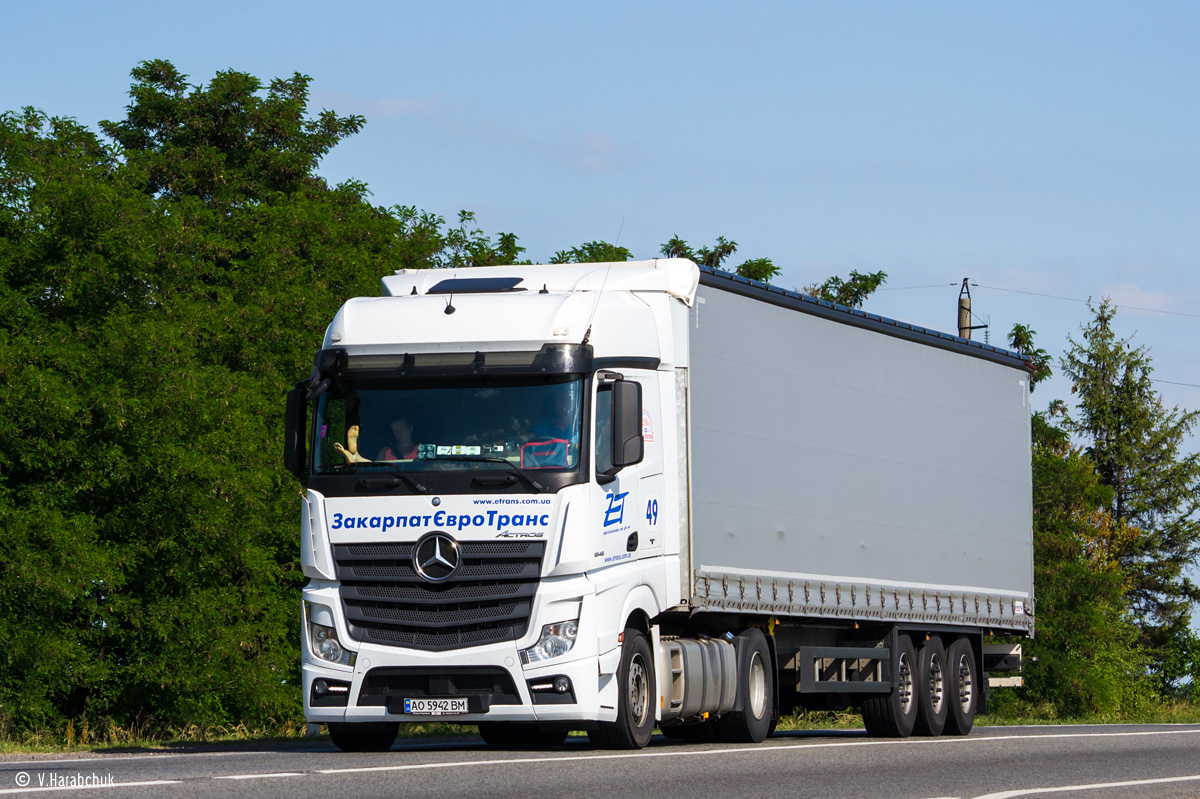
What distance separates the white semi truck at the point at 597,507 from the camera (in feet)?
42.7

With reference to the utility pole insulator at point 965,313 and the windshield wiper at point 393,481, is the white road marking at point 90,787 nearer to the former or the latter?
the windshield wiper at point 393,481

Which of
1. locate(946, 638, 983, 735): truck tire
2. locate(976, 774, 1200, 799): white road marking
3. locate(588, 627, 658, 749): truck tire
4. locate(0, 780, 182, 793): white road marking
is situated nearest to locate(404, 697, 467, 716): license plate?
locate(588, 627, 658, 749): truck tire

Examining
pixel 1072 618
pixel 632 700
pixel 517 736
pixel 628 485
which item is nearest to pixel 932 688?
pixel 517 736

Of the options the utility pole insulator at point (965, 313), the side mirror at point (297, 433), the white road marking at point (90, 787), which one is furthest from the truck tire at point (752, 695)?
the utility pole insulator at point (965, 313)

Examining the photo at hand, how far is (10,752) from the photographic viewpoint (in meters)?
14.4

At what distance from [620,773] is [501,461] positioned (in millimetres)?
2791

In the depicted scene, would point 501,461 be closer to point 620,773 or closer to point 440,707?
point 440,707

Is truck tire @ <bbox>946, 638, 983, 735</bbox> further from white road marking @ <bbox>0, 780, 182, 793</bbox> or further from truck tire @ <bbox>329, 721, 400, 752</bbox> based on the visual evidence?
white road marking @ <bbox>0, 780, 182, 793</bbox>

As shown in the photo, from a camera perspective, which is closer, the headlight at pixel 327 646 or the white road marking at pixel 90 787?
the white road marking at pixel 90 787

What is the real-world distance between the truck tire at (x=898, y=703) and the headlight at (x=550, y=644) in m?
6.86

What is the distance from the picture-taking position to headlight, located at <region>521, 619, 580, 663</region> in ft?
42.6

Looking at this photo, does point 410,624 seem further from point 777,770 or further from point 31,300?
point 31,300

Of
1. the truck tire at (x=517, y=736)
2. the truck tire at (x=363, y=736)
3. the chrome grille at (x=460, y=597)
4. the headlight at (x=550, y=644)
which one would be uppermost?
the chrome grille at (x=460, y=597)

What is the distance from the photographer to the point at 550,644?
13.0 m
